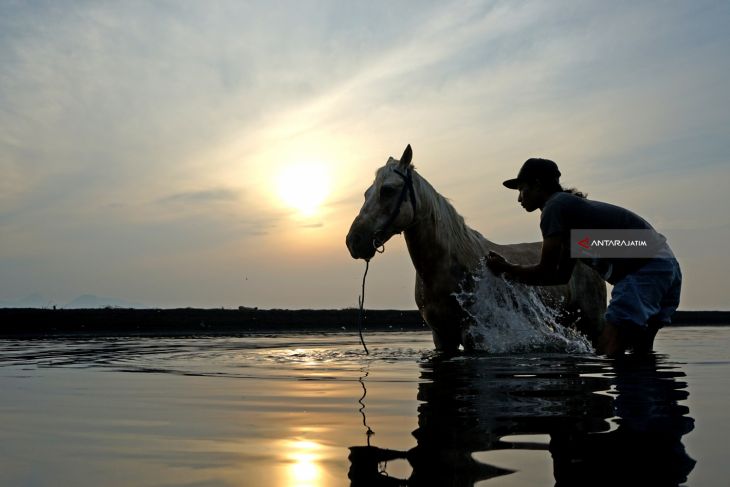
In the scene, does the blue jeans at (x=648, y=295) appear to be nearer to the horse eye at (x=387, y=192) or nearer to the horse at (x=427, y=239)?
the horse at (x=427, y=239)

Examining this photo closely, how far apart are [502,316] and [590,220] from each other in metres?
1.78

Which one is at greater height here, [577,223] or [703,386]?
[577,223]

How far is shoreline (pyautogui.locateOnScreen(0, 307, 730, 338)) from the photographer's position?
66.1 feet

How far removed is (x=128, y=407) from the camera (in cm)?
364

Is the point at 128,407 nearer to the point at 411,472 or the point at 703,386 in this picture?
the point at 411,472

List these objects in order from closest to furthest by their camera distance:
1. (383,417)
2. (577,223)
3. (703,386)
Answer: (383,417), (703,386), (577,223)

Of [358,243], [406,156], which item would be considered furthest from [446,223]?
[358,243]

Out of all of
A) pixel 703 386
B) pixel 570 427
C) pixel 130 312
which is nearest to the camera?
pixel 570 427

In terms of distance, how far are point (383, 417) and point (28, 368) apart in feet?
14.6

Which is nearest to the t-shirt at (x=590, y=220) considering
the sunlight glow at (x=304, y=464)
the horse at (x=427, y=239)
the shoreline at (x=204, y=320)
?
the horse at (x=427, y=239)

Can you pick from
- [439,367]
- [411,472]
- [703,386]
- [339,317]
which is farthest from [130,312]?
[411,472]

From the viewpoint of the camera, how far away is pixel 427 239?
6766 mm

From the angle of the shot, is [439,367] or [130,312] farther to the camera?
[130,312]

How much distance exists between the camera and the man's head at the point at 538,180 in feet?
18.2
